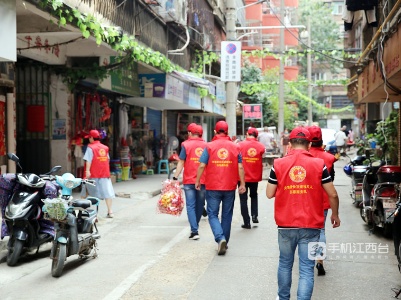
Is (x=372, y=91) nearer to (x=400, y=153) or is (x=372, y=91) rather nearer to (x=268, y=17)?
(x=400, y=153)

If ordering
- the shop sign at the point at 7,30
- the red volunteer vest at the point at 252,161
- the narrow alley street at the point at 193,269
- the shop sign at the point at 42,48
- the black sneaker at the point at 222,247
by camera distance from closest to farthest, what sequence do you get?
the narrow alley street at the point at 193,269, the black sneaker at the point at 222,247, the shop sign at the point at 7,30, the red volunteer vest at the point at 252,161, the shop sign at the point at 42,48

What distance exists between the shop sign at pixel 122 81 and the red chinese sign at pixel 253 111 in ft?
45.2

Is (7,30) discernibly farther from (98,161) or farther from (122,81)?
(122,81)

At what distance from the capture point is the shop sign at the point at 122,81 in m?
15.8

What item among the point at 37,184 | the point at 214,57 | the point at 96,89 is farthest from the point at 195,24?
the point at 37,184

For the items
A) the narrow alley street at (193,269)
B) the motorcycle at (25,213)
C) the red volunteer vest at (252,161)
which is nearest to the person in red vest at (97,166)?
the narrow alley street at (193,269)

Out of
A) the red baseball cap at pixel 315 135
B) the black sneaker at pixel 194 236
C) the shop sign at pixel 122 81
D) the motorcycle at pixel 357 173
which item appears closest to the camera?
the red baseball cap at pixel 315 135

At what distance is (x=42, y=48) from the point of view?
13.7 m

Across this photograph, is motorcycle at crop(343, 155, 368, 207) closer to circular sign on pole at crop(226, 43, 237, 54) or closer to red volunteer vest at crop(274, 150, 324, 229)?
red volunteer vest at crop(274, 150, 324, 229)

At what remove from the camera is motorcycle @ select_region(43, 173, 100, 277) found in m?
7.20

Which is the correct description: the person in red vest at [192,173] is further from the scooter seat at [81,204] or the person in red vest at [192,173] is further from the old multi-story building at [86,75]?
the old multi-story building at [86,75]

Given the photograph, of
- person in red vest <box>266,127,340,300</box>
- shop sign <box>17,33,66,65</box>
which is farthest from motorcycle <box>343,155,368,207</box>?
shop sign <box>17,33,66,65</box>

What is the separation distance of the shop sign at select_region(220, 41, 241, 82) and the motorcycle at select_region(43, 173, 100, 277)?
1187cm

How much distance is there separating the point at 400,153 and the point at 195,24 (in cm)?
1349
